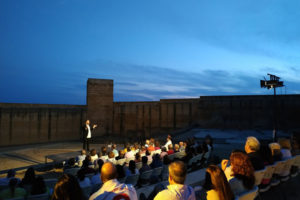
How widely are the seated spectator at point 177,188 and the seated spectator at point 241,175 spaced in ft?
2.41

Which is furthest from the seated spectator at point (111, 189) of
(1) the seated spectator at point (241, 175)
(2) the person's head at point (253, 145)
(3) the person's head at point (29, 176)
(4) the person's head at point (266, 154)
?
(3) the person's head at point (29, 176)

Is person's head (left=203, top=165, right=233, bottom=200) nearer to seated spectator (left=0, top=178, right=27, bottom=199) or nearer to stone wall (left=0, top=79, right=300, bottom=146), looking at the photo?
seated spectator (left=0, top=178, right=27, bottom=199)

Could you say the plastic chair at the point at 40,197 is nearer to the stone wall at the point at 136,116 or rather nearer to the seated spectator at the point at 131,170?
the seated spectator at the point at 131,170

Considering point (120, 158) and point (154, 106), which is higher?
point (154, 106)

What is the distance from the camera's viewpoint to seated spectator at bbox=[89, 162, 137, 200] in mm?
1973

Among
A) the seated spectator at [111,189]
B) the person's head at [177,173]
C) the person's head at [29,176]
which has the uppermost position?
the person's head at [177,173]

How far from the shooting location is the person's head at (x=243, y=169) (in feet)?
8.04

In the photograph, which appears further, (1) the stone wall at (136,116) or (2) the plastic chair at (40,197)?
(1) the stone wall at (136,116)

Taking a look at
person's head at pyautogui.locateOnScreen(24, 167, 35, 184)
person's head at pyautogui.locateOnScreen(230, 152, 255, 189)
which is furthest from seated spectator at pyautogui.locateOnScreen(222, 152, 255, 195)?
person's head at pyautogui.locateOnScreen(24, 167, 35, 184)

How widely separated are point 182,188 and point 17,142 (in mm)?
21004

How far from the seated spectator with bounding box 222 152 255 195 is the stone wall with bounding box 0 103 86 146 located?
67.9ft

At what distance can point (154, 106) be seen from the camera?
79.7ft

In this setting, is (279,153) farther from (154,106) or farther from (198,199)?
(154,106)

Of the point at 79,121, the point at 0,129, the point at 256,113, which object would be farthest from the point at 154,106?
the point at 0,129
